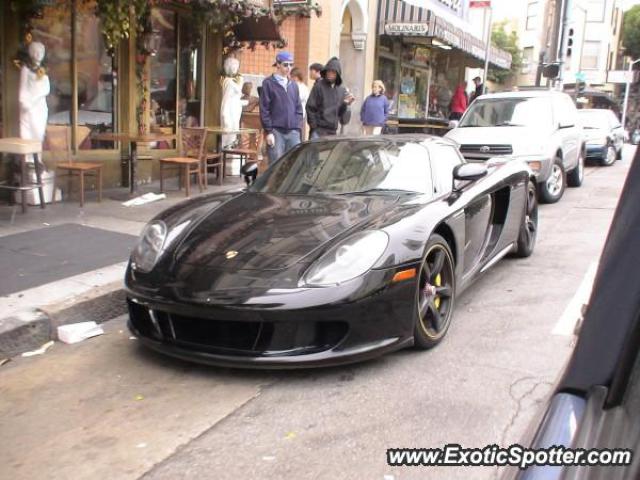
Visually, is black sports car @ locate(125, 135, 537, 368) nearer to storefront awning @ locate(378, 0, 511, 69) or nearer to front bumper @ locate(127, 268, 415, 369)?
front bumper @ locate(127, 268, 415, 369)

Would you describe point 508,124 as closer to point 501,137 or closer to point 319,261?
point 501,137

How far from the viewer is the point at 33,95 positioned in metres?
7.57

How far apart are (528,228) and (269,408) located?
3923 mm

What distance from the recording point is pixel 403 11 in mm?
16203

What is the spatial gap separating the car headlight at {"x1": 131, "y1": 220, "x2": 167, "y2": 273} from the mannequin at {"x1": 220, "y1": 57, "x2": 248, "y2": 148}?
648 centimetres

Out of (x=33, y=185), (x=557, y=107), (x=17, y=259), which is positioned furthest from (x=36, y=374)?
(x=557, y=107)

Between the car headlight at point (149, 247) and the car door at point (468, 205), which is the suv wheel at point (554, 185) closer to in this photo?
the car door at point (468, 205)

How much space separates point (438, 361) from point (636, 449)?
9.18 feet

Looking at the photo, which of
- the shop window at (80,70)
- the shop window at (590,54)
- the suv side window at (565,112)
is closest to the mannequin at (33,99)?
the shop window at (80,70)

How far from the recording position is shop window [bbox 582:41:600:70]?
50.9m

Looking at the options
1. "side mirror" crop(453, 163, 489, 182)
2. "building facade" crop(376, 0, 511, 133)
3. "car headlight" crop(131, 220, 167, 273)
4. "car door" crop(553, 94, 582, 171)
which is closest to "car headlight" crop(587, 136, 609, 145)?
"building facade" crop(376, 0, 511, 133)

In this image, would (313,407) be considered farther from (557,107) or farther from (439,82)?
(439,82)

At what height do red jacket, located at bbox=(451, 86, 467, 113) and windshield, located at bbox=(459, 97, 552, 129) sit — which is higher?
red jacket, located at bbox=(451, 86, 467, 113)

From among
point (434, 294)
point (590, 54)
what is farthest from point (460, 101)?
point (590, 54)
